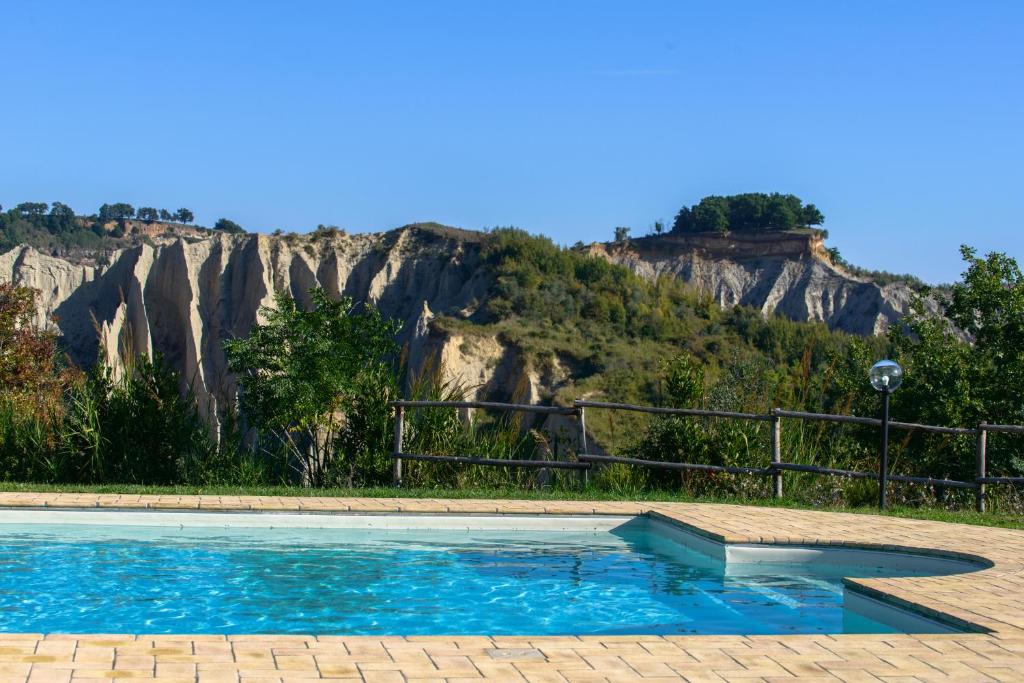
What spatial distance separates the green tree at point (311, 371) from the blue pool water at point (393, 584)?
2.63 meters

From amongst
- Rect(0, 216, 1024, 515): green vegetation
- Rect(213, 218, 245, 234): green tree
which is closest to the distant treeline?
Rect(213, 218, 245, 234): green tree

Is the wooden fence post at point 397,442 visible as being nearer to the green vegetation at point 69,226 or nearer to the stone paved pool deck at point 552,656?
the stone paved pool deck at point 552,656

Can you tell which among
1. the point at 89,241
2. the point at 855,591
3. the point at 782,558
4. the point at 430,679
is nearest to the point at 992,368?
the point at 782,558

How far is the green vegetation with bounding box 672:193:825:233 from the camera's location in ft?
197

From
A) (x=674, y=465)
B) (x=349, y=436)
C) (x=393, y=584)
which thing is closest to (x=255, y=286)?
(x=349, y=436)

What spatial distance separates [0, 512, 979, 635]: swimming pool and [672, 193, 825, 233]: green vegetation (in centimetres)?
5192

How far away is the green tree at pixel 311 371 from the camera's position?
1176cm

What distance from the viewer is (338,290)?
47.4 meters

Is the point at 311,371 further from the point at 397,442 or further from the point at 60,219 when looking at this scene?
the point at 60,219

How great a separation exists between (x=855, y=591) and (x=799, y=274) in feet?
165

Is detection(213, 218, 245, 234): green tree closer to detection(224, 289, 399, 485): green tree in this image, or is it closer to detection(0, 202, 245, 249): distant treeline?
detection(0, 202, 245, 249): distant treeline

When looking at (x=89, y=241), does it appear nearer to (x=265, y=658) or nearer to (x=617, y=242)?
(x=617, y=242)

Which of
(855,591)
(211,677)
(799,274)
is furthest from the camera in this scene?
(799,274)

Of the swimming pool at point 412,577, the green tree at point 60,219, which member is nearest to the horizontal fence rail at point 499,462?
the swimming pool at point 412,577
